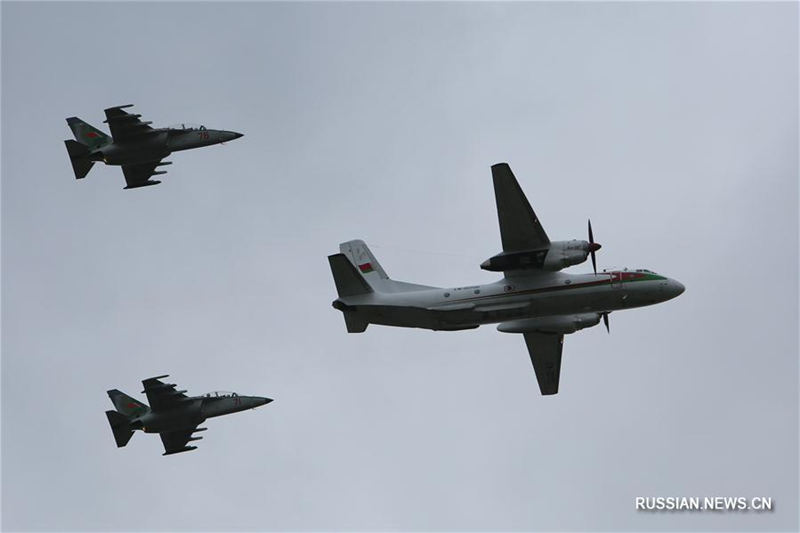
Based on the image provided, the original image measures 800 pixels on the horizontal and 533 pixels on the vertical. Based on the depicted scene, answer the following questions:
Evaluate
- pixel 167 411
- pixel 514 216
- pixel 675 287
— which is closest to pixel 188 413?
pixel 167 411

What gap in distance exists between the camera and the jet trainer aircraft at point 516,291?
51.9m

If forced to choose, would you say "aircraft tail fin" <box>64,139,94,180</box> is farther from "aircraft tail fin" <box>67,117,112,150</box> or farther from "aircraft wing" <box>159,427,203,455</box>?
"aircraft wing" <box>159,427,203,455</box>

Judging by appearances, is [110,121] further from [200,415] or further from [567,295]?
[567,295]

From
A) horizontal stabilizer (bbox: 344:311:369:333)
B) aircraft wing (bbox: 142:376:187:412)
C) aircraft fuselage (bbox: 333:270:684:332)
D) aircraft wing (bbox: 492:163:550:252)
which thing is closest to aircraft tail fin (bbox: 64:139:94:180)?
aircraft wing (bbox: 142:376:187:412)

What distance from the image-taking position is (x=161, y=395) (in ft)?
207

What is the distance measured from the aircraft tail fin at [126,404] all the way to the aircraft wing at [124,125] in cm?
1572

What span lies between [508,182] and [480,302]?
6162 mm

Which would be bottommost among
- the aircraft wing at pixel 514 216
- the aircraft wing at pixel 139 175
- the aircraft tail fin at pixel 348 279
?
the aircraft tail fin at pixel 348 279

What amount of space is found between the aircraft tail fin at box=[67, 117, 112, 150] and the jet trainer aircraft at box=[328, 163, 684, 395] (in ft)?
62.8

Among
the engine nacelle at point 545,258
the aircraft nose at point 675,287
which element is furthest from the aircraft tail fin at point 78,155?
the aircraft nose at point 675,287

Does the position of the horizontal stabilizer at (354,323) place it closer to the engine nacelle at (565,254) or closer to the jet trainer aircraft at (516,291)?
the jet trainer aircraft at (516,291)

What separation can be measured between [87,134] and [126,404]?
16.7 meters

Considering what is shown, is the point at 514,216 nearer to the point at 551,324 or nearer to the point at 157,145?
the point at 551,324

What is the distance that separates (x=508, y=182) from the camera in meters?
50.7
